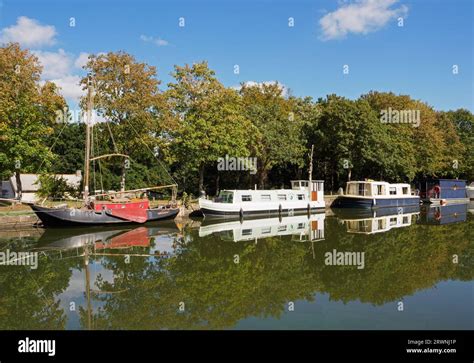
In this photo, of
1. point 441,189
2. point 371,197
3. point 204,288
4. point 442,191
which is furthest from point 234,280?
point 442,191

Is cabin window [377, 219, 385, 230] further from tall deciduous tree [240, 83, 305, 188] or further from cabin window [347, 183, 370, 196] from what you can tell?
tall deciduous tree [240, 83, 305, 188]

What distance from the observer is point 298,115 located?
54.7 metres

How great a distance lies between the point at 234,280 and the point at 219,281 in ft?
1.69

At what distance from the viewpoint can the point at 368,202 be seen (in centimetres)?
4384

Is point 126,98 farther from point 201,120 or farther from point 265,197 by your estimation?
point 265,197

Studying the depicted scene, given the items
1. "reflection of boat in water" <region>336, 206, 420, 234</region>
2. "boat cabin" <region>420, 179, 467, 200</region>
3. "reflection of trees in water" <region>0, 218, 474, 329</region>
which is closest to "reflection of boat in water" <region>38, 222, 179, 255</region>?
"reflection of trees in water" <region>0, 218, 474, 329</region>

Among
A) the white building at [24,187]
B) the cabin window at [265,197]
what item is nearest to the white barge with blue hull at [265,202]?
the cabin window at [265,197]

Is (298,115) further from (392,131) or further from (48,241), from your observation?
(48,241)

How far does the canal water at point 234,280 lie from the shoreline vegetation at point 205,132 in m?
11.4

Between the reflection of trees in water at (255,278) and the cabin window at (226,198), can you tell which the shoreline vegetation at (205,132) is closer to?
the cabin window at (226,198)

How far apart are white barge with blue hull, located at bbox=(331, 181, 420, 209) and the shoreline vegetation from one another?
11.3ft

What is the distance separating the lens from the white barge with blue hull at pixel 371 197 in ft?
145

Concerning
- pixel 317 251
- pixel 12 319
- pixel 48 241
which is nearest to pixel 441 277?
pixel 317 251

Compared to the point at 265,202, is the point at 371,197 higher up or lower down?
higher up
